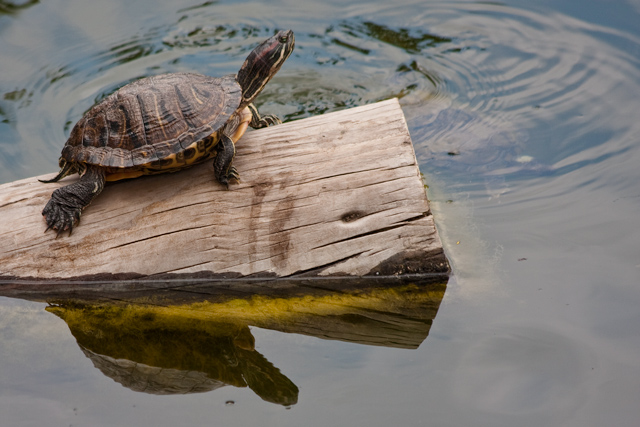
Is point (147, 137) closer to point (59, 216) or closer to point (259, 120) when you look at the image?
point (59, 216)

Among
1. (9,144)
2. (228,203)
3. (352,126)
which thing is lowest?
(9,144)

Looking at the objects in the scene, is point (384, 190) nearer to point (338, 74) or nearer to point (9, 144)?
point (338, 74)

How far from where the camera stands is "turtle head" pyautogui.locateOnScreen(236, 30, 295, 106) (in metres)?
3.16

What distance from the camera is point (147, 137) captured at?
2.84 m

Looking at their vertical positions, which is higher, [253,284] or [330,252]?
[330,252]

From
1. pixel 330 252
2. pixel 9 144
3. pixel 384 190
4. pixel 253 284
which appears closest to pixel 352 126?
pixel 384 190

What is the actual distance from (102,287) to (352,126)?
157 cm

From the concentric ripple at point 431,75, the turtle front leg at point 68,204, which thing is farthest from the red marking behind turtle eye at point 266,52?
the concentric ripple at point 431,75

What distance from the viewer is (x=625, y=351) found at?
252 centimetres

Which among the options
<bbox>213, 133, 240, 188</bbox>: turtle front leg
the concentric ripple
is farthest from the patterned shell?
the concentric ripple

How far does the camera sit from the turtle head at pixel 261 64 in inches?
124

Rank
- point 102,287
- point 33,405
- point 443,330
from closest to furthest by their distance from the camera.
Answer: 1. point 33,405
2. point 443,330
3. point 102,287

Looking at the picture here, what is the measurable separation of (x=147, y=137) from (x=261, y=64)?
0.78 metres

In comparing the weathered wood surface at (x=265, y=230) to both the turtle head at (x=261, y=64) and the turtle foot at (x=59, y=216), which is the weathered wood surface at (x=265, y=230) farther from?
the turtle head at (x=261, y=64)
